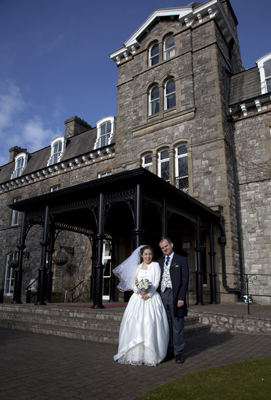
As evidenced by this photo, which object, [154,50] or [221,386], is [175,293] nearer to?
[221,386]

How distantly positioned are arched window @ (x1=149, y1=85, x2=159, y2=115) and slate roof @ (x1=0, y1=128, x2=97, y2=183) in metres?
4.75

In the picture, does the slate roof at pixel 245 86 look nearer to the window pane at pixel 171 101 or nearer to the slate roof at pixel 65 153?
the window pane at pixel 171 101

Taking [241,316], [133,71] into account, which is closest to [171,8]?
[133,71]

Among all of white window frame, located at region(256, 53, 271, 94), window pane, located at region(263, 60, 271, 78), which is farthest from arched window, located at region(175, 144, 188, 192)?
window pane, located at region(263, 60, 271, 78)

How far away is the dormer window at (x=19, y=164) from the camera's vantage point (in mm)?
23312

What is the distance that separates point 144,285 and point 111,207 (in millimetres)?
5767

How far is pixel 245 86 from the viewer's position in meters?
13.7

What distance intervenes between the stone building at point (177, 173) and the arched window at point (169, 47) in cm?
5

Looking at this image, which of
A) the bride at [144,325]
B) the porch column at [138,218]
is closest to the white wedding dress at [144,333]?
the bride at [144,325]

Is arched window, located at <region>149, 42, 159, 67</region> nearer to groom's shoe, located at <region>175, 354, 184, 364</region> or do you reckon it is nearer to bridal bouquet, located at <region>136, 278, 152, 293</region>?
bridal bouquet, located at <region>136, 278, 152, 293</region>

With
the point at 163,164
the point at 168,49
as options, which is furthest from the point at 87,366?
the point at 168,49

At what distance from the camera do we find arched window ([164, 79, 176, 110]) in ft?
48.0

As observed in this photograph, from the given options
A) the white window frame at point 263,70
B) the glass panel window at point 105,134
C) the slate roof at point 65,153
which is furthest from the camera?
the slate roof at point 65,153

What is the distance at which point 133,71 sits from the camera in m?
16.5
